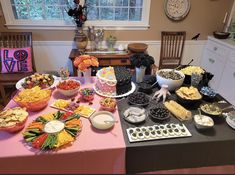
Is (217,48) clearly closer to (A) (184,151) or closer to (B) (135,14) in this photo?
(B) (135,14)

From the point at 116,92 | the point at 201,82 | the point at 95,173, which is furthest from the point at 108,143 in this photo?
the point at 201,82

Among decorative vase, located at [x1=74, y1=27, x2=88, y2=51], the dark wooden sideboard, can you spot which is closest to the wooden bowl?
the dark wooden sideboard

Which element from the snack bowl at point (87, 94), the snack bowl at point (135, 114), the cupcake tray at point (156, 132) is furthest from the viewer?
the snack bowl at point (87, 94)

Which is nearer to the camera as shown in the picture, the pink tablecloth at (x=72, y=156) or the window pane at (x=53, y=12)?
the pink tablecloth at (x=72, y=156)

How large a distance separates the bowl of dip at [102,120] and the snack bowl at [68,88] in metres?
0.37

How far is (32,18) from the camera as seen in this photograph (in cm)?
295

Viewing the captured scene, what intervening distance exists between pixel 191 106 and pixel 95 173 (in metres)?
0.90

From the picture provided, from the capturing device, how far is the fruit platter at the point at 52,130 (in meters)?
1.05

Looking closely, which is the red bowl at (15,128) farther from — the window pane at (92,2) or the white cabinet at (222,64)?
the white cabinet at (222,64)

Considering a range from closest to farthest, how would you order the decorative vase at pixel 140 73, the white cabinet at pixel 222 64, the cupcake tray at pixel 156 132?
1. the cupcake tray at pixel 156 132
2. the decorative vase at pixel 140 73
3. the white cabinet at pixel 222 64

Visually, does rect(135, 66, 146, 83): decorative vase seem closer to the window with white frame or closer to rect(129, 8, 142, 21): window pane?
A: the window with white frame

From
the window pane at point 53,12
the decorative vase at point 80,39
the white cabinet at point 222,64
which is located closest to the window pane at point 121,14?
the decorative vase at point 80,39

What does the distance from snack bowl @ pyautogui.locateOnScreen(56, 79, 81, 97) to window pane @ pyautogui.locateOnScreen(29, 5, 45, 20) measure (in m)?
1.93

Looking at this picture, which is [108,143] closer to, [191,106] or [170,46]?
[191,106]
